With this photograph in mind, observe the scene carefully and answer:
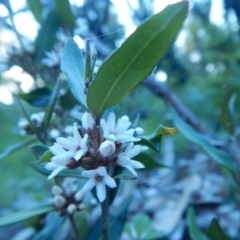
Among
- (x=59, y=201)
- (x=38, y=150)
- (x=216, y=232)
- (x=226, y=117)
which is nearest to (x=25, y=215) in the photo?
(x=59, y=201)

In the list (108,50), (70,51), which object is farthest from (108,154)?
(108,50)

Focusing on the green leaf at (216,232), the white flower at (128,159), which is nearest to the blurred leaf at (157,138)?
the white flower at (128,159)

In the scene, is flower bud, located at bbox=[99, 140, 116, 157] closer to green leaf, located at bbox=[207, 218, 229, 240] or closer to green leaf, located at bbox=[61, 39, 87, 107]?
green leaf, located at bbox=[61, 39, 87, 107]

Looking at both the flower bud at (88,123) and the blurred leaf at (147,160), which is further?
Answer: the blurred leaf at (147,160)

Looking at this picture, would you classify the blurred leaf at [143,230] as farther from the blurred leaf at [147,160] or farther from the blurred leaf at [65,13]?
the blurred leaf at [65,13]

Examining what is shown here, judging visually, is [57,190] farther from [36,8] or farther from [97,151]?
[36,8]

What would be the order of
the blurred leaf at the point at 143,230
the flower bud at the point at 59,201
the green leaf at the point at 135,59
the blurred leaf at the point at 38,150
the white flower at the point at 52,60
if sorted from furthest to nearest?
the blurred leaf at the point at 143,230, the white flower at the point at 52,60, the flower bud at the point at 59,201, the blurred leaf at the point at 38,150, the green leaf at the point at 135,59

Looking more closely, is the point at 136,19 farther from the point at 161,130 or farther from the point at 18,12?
the point at 161,130
